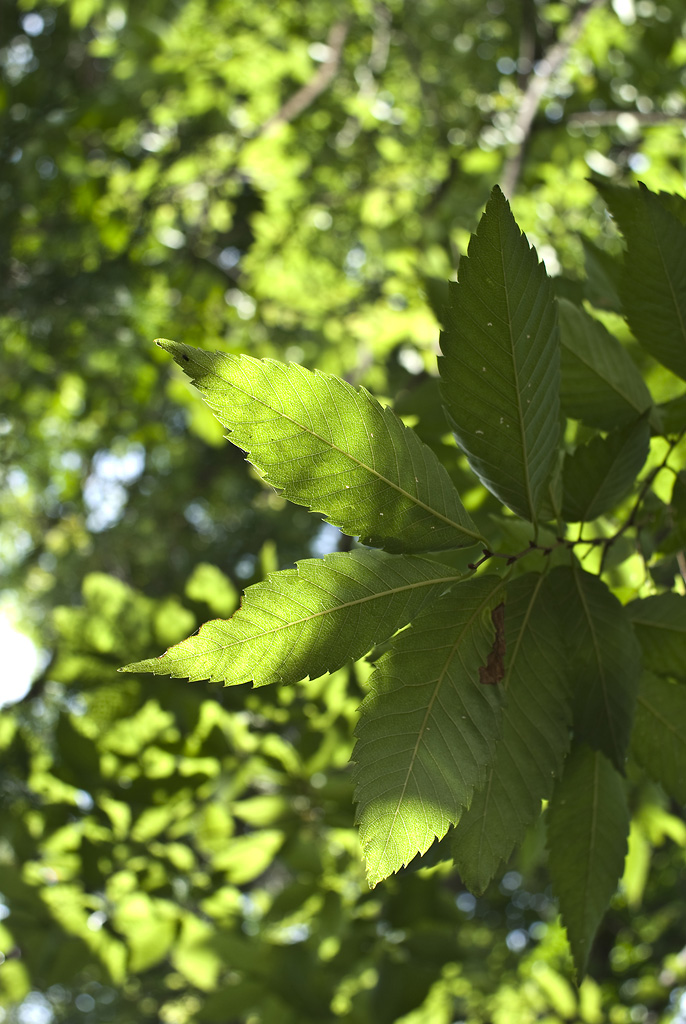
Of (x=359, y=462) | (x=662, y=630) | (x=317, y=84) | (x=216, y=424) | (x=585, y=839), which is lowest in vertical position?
(x=216, y=424)

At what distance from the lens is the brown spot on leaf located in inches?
15.9

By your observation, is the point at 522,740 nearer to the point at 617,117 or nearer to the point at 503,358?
the point at 503,358

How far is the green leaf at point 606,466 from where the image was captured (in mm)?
483

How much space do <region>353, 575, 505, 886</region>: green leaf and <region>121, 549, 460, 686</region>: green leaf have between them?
2 cm

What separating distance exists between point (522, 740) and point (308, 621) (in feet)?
0.50

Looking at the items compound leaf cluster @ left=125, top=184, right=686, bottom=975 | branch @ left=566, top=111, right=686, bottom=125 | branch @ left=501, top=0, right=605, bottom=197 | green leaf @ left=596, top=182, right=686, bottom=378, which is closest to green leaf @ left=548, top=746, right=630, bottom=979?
compound leaf cluster @ left=125, top=184, right=686, bottom=975

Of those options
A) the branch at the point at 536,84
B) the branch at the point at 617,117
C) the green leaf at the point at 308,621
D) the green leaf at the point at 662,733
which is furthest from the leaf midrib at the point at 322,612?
the branch at the point at 617,117

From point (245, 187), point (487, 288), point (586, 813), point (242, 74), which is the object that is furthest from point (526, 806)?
point (245, 187)

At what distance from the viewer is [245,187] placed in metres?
2.73

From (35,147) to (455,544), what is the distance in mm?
1587

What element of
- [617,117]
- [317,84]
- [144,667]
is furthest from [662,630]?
[317,84]

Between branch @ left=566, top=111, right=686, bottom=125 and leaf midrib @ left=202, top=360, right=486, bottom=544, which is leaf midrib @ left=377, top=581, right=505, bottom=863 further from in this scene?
branch @ left=566, top=111, right=686, bottom=125

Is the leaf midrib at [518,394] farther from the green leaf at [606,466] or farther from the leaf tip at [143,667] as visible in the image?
the leaf tip at [143,667]

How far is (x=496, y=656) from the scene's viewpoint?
412mm
